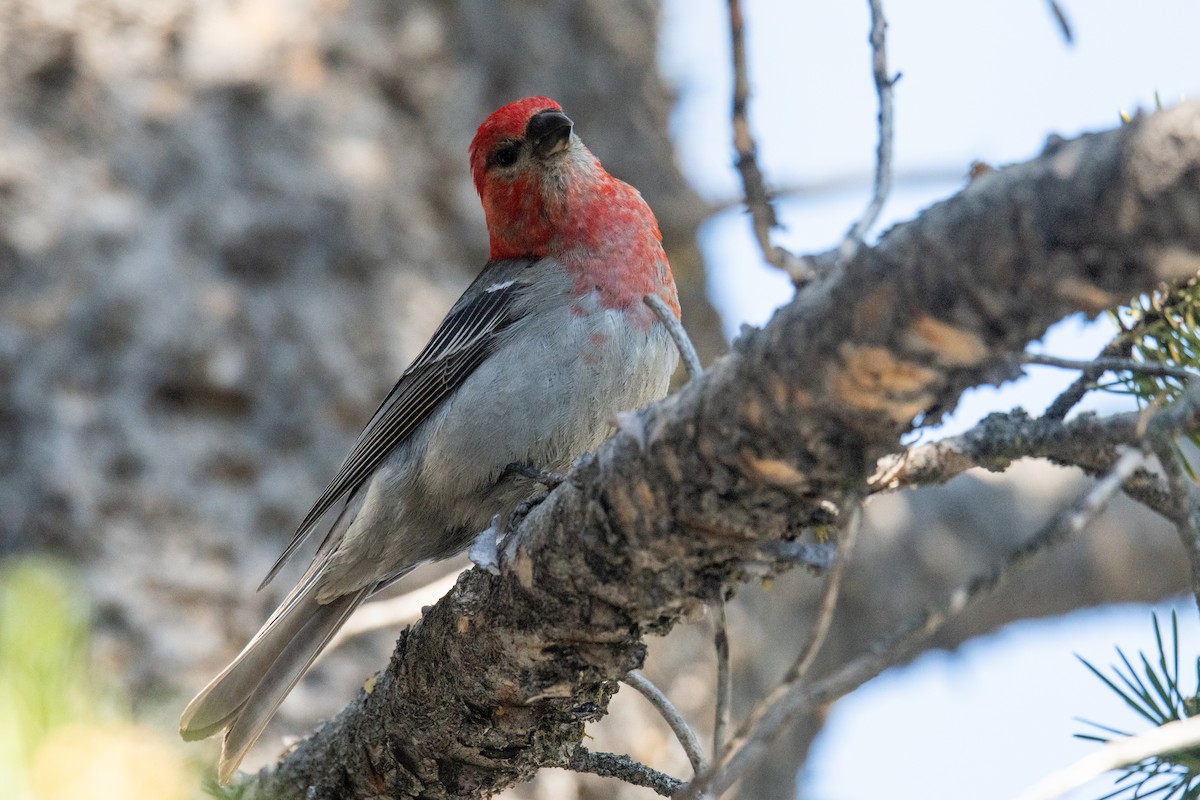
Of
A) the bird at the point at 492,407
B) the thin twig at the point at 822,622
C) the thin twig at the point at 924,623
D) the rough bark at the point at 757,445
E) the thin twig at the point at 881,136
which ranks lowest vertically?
the thin twig at the point at 924,623

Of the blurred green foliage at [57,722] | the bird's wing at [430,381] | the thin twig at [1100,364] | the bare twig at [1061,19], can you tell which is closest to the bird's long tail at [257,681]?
the bird's wing at [430,381]

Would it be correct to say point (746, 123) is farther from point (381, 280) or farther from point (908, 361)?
point (381, 280)

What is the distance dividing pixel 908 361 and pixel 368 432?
105 inches

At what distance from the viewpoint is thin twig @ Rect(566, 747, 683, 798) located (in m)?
2.21

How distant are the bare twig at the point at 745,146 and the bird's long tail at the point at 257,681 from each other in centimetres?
220

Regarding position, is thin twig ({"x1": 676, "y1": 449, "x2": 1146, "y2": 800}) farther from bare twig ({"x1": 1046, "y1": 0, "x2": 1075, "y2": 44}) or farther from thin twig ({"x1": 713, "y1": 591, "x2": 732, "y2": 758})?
bare twig ({"x1": 1046, "y1": 0, "x2": 1075, "y2": 44})

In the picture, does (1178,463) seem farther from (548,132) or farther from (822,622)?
(548,132)

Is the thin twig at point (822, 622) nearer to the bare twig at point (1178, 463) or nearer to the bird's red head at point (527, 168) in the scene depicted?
the bare twig at point (1178, 463)

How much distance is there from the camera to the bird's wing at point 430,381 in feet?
12.0

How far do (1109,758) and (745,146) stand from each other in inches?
33.3

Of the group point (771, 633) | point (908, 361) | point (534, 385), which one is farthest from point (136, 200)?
point (908, 361)

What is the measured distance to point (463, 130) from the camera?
208 inches

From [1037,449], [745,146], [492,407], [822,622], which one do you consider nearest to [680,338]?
[745,146]

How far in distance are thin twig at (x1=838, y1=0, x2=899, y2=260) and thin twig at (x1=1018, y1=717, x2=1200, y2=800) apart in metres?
0.66
